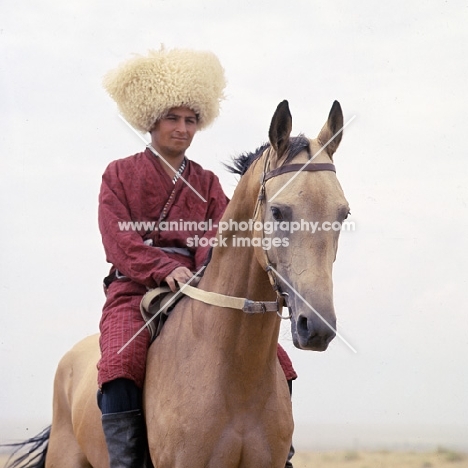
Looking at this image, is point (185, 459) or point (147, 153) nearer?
point (185, 459)

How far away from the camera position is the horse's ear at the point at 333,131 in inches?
194

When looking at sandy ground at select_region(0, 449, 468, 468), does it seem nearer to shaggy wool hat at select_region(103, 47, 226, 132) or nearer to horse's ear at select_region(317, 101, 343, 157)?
shaggy wool hat at select_region(103, 47, 226, 132)

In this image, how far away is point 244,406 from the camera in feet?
16.1

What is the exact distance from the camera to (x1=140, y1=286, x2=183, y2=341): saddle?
5.53 metres

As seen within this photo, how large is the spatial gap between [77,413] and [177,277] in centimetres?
147

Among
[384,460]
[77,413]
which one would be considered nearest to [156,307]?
[77,413]

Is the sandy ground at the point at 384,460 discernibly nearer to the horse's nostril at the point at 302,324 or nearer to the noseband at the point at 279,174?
the noseband at the point at 279,174

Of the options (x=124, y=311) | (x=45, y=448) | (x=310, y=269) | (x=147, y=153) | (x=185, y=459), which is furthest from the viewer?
(x=45, y=448)

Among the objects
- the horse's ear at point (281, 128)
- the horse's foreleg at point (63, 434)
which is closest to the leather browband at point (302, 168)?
the horse's ear at point (281, 128)

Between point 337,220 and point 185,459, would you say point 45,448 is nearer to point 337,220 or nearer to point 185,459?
point 185,459

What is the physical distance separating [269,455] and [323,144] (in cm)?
178

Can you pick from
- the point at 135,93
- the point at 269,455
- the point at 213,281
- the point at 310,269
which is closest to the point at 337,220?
the point at 310,269

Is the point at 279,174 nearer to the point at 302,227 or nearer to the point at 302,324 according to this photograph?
the point at 302,227

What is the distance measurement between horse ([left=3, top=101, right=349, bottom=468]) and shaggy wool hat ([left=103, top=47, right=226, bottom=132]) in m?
1.08
